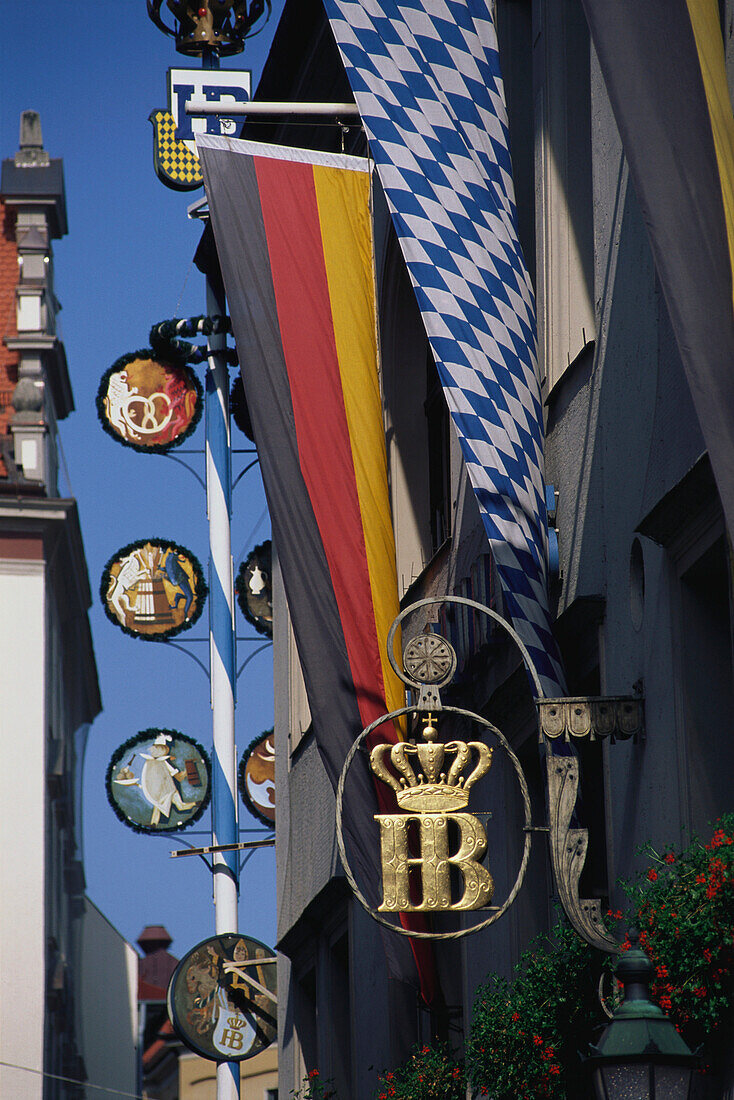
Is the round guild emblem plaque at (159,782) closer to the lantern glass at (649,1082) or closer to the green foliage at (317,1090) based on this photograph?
the green foliage at (317,1090)

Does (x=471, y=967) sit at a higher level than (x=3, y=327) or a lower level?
lower

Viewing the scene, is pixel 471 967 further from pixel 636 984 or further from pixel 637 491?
pixel 636 984

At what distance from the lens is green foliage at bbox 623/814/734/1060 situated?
6.14m

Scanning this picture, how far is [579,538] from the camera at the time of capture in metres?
8.97

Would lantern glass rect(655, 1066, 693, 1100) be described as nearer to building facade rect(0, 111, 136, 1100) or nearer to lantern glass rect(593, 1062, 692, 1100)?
lantern glass rect(593, 1062, 692, 1100)

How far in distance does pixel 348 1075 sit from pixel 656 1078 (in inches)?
381

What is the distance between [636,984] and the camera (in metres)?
5.92

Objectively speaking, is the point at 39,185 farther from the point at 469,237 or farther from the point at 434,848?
the point at 434,848

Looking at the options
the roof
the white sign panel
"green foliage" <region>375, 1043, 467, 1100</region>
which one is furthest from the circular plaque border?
the roof

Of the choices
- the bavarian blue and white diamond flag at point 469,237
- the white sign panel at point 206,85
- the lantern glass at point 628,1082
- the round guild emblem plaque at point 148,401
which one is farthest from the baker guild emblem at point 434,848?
the round guild emblem plaque at point 148,401

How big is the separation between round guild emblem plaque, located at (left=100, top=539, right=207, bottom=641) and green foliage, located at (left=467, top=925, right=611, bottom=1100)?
14901 mm

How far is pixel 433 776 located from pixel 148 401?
55.1 feet

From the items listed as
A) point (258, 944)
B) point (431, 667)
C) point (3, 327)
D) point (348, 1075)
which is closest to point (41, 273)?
point (3, 327)

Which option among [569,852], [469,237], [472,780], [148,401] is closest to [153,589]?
[148,401]
